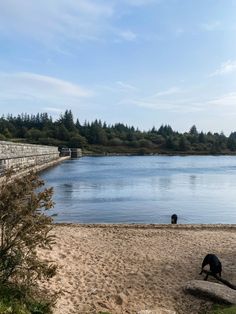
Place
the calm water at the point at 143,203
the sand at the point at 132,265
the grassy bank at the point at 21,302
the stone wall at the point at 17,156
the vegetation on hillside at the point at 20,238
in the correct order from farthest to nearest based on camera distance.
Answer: the stone wall at the point at 17,156, the calm water at the point at 143,203, the sand at the point at 132,265, the vegetation on hillside at the point at 20,238, the grassy bank at the point at 21,302

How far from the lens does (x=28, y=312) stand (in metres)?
8.02

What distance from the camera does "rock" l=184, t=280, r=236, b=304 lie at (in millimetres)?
10133

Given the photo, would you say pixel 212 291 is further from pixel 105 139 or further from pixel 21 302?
pixel 105 139

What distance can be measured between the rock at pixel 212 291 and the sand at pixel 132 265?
20 cm

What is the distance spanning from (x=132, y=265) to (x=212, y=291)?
312 cm

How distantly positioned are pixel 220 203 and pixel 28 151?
38.1 meters

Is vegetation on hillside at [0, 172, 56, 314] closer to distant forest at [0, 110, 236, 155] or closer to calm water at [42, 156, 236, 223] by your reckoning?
calm water at [42, 156, 236, 223]

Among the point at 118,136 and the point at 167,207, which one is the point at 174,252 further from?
the point at 118,136

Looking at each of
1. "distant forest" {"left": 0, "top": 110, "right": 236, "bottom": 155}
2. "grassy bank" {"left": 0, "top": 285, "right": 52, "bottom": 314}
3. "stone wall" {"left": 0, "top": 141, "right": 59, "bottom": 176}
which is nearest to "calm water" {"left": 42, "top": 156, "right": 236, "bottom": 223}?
"stone wall" {"left": 0, "top": 141, "right": 59, "bottom": 176}

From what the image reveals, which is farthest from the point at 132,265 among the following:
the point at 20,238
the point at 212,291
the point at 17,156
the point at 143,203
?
the point at 17,156

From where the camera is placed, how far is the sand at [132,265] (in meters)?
10.1

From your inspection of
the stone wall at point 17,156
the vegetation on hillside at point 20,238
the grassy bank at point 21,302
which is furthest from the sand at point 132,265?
the stone wall at point 17,156

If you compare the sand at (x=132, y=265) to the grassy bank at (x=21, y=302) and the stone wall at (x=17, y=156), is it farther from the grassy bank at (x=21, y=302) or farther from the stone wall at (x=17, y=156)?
the stone wall at (x=17, y=156)

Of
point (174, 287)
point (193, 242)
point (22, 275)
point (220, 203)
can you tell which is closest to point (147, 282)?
point (174, 287)
